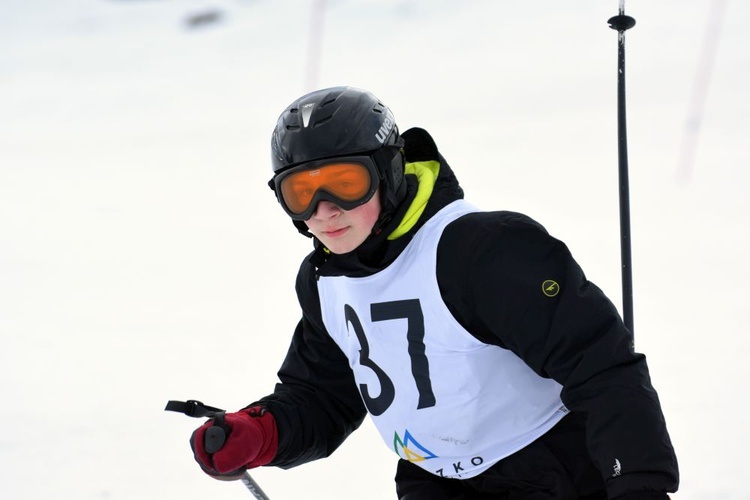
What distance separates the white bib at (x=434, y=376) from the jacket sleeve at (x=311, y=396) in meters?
0.23

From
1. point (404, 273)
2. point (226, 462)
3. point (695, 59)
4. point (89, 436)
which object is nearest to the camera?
point (404, 273)

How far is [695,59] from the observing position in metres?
10.3

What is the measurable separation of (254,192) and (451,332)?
6.46 metres

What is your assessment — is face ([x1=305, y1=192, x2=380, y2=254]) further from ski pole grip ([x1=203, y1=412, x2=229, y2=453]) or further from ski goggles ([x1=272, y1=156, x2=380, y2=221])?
ski pole grip ([x1=203, y1=412, x2=229, y2=453])

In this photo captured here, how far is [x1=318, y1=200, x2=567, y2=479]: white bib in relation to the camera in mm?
2031

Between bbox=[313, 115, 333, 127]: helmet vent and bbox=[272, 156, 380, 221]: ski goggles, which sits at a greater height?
bbox=[313, 115, 333, 127]: helmet vent

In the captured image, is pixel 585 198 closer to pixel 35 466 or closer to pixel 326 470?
pixel 326 470

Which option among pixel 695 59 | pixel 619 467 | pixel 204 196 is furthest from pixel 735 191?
pixel 619 467

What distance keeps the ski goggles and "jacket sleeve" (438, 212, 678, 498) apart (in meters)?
0.24

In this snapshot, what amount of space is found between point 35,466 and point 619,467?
2773 millimetres

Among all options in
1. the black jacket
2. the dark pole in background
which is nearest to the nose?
the black jacket

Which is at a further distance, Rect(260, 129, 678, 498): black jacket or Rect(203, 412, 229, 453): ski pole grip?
Rect(203, 412, 229, 453): ski pole grip

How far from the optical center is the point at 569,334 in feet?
6.11

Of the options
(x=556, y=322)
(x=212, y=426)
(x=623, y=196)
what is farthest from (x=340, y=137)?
(x=623, y=196)
